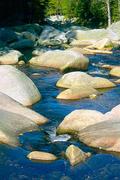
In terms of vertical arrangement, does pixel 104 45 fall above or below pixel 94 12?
above

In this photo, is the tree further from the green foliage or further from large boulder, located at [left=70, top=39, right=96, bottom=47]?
large boulder, located at [left=70, top=39, right=96, bottom=47]

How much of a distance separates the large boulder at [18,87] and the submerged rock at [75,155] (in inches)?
173

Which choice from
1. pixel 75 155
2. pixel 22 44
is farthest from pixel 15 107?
pixel 22 44

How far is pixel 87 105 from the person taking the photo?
1427cm

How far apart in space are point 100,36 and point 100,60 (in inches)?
438

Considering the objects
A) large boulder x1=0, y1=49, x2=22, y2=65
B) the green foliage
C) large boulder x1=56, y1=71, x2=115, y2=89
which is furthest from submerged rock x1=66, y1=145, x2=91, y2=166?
the green foliage

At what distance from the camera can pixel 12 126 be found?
1125cm

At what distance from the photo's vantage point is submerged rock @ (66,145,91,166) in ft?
31.9

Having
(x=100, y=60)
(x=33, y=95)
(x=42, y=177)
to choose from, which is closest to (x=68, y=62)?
(x=100, y=60)

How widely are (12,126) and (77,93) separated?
4.25m

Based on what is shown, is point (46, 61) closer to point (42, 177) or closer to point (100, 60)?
→ point (100, 60)

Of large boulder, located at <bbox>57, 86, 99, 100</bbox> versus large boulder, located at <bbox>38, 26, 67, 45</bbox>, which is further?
large boulder, located at <bbox>38, 26, 67, 45</bbox>

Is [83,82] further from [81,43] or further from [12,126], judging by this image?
[81,43]

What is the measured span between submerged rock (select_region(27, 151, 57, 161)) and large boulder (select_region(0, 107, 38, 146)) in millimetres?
741
